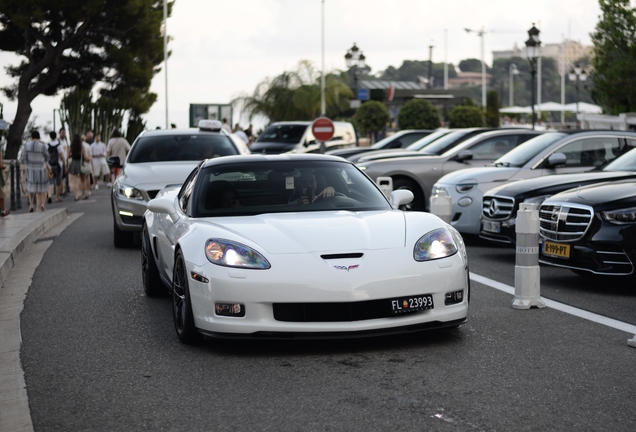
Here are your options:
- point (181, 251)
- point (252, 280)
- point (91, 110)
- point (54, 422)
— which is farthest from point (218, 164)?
point (91, 110)

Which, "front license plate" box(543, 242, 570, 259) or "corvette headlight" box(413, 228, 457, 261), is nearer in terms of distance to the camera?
"corvette headlight" box(413, 228, 457, 261)

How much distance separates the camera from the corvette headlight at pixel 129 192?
13.2m

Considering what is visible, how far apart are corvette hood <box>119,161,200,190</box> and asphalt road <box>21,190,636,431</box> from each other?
15.3 ft

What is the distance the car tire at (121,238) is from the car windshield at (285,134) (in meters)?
17.6

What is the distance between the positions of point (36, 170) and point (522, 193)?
11.9 metres

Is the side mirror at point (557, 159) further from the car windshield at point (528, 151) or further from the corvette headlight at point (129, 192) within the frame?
the corvette headlight at point (129, 192)

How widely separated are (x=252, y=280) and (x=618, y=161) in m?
6.99

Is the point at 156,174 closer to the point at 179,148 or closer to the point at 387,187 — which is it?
the point at 179,148

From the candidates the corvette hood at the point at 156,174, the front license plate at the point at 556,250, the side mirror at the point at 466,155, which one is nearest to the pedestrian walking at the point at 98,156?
the side mirror at the point at 466,155

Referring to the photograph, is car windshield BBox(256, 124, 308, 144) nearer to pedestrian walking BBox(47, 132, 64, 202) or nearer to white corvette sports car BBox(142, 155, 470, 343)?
pedestrian walking BBox(47, 132, 64, 202)

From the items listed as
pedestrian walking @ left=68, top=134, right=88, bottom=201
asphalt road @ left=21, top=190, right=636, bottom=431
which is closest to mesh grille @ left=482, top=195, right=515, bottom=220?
asphalt road @ left=21, top=190, right=636, bottom=431

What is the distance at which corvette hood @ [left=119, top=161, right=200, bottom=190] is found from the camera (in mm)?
13234

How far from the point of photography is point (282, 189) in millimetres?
7750

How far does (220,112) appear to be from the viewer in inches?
2201
